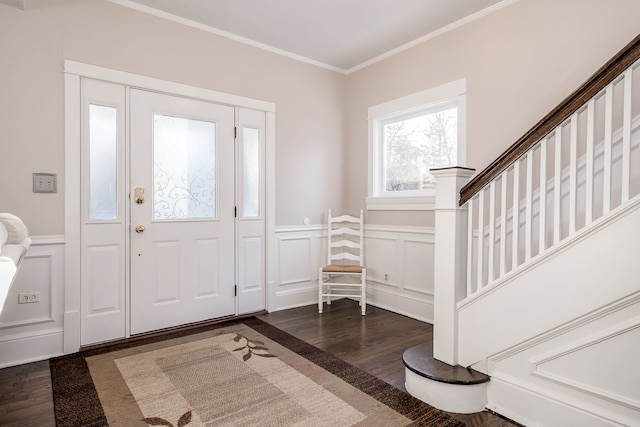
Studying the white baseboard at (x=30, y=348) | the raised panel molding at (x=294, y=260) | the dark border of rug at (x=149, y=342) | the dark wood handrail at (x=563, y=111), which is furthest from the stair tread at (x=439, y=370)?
the white baseboard at (x=30, y=348)

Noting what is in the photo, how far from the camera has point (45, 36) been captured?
2.63m

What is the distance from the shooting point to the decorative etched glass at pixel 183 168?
3.15 metres

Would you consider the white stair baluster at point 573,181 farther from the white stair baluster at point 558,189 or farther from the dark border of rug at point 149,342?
the dark border of rug at point 149,342

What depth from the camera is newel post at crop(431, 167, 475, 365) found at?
6.92 feet

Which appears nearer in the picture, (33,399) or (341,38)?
(33,399)

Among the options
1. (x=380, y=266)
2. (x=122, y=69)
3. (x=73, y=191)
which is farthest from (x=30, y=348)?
(x=380, y=266)

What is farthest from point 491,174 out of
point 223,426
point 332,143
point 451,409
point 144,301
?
point 144,301

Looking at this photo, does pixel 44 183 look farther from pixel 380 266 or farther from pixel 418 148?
pixel 418 148


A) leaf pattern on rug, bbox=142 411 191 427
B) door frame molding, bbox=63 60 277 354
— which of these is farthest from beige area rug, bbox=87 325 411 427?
door frame molding, bbox=63 60 277 354

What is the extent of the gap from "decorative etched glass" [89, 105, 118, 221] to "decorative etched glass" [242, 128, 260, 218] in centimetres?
112

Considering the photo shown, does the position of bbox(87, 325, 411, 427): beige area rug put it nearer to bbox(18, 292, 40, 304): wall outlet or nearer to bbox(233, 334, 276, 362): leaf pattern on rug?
bbox(233, 334, 276, 362): leaf pattern on rug

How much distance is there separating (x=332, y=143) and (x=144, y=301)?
254 cm

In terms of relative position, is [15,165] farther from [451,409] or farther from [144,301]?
[451,409]

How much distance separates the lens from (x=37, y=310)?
2.62 metres
